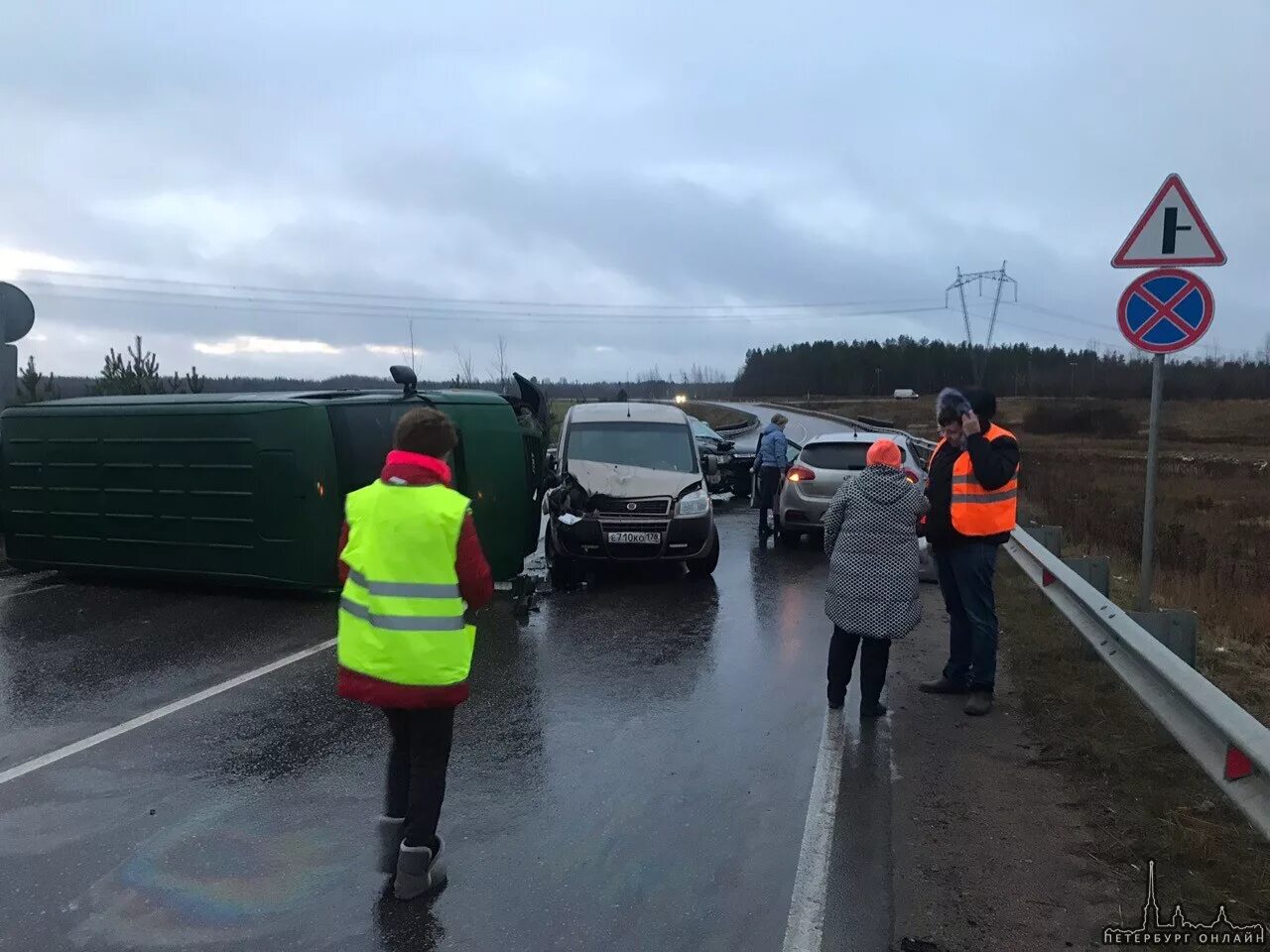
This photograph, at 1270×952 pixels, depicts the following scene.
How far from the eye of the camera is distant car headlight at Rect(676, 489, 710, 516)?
10.8m

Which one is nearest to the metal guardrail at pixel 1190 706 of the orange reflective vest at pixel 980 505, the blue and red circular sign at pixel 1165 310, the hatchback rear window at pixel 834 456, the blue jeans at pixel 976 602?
the blue jeans at pixel 976 602

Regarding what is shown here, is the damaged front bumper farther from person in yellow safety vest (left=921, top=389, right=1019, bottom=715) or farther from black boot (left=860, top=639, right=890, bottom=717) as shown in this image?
black boot (left=860, top=639, right=890, bottom=717)

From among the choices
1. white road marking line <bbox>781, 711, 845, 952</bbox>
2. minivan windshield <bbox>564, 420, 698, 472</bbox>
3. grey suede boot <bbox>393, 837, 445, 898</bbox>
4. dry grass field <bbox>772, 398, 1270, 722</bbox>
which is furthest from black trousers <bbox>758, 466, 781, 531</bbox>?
grey suede boot <bbox>393, 837, 445, 898</bbox>

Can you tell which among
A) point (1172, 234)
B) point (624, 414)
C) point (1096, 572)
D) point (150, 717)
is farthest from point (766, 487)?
point (150, 717)

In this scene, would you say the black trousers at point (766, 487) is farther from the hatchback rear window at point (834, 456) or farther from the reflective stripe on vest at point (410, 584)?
the reflective stripe on vest at point (410, 584)

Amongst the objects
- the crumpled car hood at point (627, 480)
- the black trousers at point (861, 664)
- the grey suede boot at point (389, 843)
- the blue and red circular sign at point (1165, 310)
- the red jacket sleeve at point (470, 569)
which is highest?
the blue and red circular sign at point (1165, 310)

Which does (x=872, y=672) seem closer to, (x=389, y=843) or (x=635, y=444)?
(x=389, y=843)

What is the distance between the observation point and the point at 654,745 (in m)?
5.60

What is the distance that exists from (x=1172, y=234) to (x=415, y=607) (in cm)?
667

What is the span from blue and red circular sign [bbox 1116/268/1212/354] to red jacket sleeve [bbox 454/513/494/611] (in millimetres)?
5958

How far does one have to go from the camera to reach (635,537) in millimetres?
10594

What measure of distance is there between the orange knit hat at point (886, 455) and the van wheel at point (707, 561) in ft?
16.2

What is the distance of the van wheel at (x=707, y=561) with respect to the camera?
→ 1099 cm

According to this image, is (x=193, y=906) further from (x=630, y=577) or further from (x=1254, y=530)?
(x=1254, y=530)
